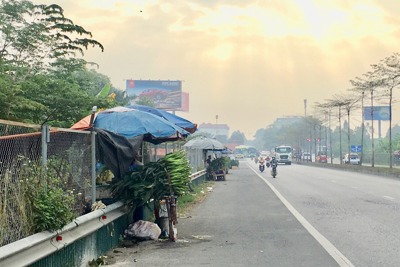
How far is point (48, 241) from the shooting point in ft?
21.3

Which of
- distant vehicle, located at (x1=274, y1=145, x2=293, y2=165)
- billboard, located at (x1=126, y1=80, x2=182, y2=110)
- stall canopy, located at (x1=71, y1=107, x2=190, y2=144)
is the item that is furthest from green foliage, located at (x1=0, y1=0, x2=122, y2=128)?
billboard, located at (x1=126, y1=80, x2=182, y2=110)

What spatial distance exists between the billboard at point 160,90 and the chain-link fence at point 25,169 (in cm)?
8375

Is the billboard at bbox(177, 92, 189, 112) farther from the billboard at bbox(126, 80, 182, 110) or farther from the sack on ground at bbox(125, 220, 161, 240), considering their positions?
the sack on ground at bbox(125, 220, 161, 240)

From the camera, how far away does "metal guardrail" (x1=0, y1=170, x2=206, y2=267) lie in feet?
18.1

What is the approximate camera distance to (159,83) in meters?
93.1

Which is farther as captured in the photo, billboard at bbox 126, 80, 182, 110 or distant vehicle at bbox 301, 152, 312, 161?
distant vehicle at bbox 301, 152, 312, 161

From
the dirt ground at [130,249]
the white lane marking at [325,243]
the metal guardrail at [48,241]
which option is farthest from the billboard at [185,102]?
the metal guardrail at [48,241]

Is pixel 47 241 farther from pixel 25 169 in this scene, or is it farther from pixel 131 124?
pixel 131 124

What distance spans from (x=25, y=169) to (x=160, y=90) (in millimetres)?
86325

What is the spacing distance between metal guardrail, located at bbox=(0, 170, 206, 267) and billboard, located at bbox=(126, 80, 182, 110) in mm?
83521

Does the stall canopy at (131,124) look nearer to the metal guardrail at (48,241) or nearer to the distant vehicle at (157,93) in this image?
the metal guardrail at (48,241)

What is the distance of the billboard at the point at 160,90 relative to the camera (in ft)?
303

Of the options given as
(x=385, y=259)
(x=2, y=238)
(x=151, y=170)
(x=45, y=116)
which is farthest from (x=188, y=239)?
(x=45, y=116)

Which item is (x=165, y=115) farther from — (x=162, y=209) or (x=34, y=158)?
(x=34, y=158)
